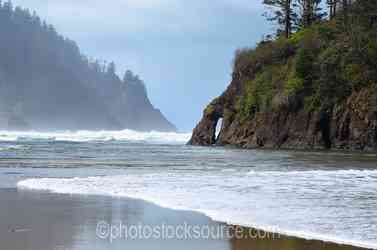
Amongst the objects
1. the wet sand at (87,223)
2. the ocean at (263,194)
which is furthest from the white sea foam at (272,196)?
the wet sand at (87,223)

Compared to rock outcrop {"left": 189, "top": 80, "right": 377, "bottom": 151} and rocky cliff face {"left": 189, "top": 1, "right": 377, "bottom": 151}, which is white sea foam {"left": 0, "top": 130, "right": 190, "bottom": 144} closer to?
rock outcrop {"left": 189, "top": 80, "right": 377, "bottom": 151}

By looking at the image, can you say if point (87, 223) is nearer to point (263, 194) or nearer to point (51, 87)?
point (263, 194)

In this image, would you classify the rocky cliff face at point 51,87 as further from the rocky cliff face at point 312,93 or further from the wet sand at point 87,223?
the wet sand at point 87,223

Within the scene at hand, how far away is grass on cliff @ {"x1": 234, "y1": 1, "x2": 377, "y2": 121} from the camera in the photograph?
45844 millimetres

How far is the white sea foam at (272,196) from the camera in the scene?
942cm

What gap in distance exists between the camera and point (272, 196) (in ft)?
42.4

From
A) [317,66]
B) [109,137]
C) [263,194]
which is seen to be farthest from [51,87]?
[263,194]

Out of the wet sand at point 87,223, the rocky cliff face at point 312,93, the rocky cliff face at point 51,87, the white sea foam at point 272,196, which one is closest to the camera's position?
the wet sand at point 87,223

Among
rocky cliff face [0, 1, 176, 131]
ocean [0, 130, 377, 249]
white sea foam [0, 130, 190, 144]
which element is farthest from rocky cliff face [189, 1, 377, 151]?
→ rocky cliff face [0, 1, 176, 131]

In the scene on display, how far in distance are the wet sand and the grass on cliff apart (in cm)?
3575

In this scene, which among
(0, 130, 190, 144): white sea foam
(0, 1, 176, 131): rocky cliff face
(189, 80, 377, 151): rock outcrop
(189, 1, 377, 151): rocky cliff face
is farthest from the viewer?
(0, 1, 176, 131): rocky cliff face

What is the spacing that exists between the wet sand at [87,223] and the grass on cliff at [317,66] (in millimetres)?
35746

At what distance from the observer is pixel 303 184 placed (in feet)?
50.7

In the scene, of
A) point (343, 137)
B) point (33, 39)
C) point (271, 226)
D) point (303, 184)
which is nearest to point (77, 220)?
point (271, 226)
